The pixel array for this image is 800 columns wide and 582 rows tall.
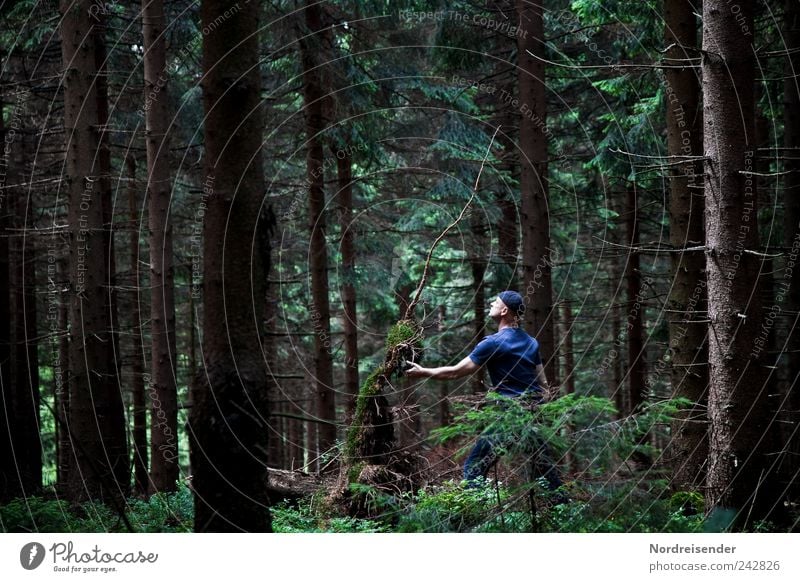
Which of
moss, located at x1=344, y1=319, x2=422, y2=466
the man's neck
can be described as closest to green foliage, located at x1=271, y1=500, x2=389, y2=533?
moss, located at x1=344, y1=319, x2=422, y2=466

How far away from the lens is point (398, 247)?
19375 mm

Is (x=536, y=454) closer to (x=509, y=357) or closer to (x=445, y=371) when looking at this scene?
(x=445, y=371)

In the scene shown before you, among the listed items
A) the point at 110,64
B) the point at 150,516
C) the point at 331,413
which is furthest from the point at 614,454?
the point at 110,64

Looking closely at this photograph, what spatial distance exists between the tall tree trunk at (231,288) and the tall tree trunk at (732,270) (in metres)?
3.80

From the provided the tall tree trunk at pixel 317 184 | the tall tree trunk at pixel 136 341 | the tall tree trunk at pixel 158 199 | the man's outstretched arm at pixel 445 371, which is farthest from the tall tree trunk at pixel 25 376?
the man's outstretched arm at pixel 445 371

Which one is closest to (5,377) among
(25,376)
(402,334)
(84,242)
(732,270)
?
(25,376)

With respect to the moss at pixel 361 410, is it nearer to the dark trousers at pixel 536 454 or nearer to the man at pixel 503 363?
the man at pixel 503 363

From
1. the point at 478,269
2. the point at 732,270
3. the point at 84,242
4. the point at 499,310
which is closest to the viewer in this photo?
the point at 732,270

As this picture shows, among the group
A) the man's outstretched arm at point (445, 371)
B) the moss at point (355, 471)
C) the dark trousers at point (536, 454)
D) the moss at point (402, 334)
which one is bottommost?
the moss at point (355, 471)

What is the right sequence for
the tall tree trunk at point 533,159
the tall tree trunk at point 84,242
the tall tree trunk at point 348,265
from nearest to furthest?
the tall tree trunk at point 84,242 < the tall tree trunk at point 533,159 < the tall tree trunk at point 348,265

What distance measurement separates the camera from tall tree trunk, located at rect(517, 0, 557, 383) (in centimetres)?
1245

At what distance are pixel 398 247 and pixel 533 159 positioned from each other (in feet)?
23.5

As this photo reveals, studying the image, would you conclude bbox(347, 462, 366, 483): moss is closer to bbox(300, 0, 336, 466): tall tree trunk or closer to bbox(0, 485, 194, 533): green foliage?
bbox(0, 485, 194, 533): green foliage

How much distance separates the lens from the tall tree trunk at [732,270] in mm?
6816
